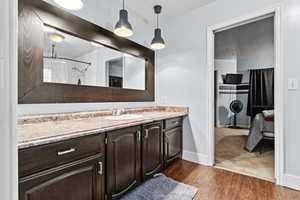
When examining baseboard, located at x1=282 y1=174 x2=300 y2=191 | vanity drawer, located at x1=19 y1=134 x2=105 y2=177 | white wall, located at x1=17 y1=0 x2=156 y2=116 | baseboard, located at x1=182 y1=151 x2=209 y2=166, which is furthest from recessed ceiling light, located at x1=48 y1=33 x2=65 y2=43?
baseboard, located at x1=282 y1=174 x2=300 y2=191

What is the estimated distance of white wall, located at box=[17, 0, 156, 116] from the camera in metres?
1.42

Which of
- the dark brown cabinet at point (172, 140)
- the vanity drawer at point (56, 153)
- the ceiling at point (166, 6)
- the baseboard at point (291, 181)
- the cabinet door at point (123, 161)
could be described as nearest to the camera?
the vanity drawer at point (56, 153)

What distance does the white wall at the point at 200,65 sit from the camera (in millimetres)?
1683

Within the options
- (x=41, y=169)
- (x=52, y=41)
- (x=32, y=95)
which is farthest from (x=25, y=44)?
(x=41, y=169)

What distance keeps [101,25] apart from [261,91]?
4986 millimetres

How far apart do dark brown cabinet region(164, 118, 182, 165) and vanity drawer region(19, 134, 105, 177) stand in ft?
3.64

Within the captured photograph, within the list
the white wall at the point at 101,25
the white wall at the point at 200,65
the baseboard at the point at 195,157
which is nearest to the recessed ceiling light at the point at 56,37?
the white wall at the point at 101,25

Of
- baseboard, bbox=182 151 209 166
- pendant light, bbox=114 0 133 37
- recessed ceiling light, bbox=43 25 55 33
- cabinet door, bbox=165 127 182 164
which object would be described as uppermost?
pendant light, bbox=114 0 133 37

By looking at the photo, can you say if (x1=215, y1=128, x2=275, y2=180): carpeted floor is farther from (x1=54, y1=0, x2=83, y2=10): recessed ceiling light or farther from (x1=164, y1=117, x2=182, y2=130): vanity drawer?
(x1=54, y1=0, x2=83, y2=10): recessed ceiling light

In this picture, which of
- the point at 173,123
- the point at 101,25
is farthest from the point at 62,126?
the point at 173,123

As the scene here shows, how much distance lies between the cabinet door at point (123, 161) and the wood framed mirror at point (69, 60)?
70 cm

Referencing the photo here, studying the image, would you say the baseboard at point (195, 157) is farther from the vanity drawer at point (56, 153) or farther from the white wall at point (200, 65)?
the vanity drawer at point (56, 153)

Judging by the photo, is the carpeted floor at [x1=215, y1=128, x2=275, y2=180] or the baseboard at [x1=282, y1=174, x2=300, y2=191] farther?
the carpeted floor at [x1=215, y1=128, x2=275, y2=180]

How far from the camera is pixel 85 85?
1.78 m
